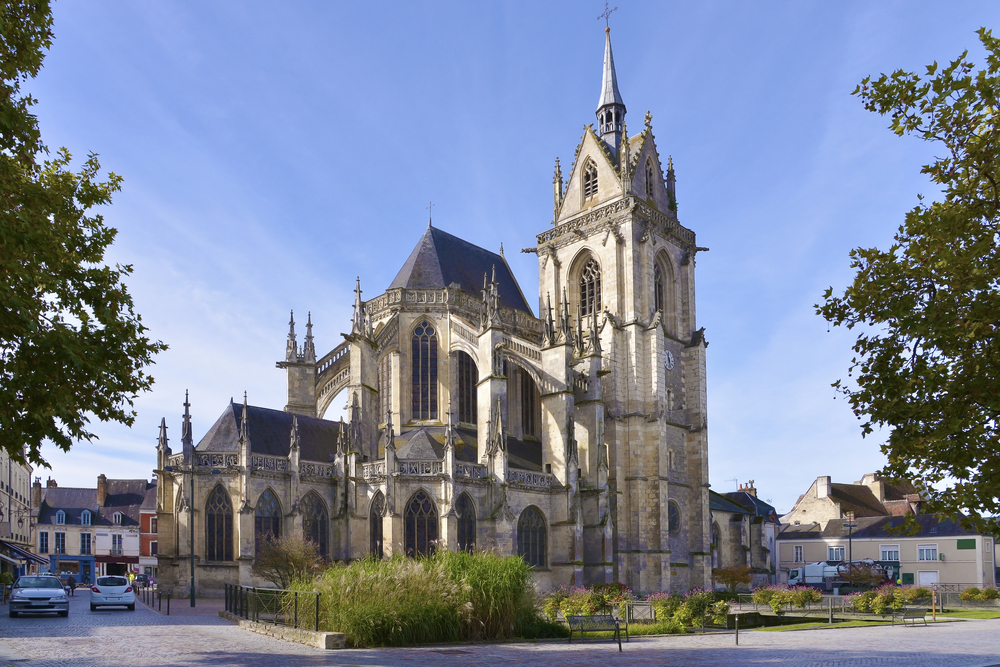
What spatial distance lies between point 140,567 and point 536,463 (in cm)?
3579

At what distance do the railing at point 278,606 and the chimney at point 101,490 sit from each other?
45864mm

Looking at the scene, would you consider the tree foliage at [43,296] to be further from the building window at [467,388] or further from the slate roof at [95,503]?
the slate roof at [95,503]

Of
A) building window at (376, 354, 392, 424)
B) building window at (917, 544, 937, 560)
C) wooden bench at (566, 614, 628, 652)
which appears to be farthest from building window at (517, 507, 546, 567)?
building window at (917, 544, 937, 560)

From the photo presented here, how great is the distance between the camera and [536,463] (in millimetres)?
38500

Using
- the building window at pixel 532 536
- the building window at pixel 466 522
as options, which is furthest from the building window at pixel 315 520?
the building window at pixel 532 536

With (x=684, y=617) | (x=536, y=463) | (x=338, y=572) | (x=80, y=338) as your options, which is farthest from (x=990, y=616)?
(x=80, y=338)

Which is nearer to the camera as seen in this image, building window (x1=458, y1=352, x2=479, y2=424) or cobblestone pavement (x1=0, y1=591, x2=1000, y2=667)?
cobblestone pavement (x1=0, y1=591, x2=1000, y2=667)

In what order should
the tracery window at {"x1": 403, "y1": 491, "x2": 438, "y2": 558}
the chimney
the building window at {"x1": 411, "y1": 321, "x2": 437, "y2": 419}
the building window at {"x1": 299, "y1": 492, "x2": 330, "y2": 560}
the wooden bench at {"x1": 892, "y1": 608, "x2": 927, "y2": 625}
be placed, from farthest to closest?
the chimney, the building window at {"x1": 411, "y1": 321, "x2": 437, "y2": 419}, the building window at {"x1": 299, "y1": 492, "x2": 330, "y2": 560}, the tracery window at {"x1": 403, "y1": 491, "x2": 438, "y2": 558}, the wooden bench at {"x1": 892, "y1": 608, "x2": 927, "y2": 625}

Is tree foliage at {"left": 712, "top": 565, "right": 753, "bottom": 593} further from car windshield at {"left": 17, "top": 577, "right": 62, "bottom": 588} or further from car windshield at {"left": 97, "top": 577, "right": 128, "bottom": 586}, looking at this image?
car windshield at {"left": 17, "top": 577, "right": 62, "bottom": 588}

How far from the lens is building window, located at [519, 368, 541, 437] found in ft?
136

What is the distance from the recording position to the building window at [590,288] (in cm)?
4238

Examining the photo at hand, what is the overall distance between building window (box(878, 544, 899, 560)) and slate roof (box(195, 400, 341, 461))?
109 feet

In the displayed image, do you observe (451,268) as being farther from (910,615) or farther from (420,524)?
(910,615)

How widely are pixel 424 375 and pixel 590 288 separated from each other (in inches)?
401
